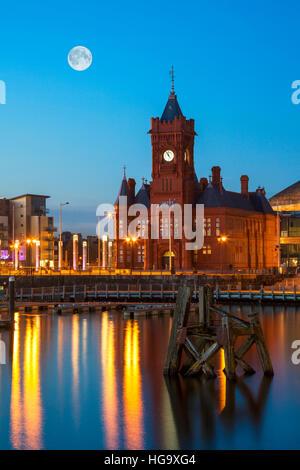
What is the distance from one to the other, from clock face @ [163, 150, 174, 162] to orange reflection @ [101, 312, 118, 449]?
59.0m

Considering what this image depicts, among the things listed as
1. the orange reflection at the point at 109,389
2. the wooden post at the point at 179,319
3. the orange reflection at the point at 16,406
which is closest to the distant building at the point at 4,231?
the orange reflection at the point at 109,389

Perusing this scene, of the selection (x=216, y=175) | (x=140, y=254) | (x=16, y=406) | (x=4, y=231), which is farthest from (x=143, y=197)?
A: (x=16, y=406)

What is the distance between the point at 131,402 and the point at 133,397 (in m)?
0.78

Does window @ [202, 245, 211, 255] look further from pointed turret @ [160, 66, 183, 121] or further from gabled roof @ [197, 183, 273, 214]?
pointed turret @ [160, 66, 183, 121]

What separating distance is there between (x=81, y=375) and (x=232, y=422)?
1116 centimetres

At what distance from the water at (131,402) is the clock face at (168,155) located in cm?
6522

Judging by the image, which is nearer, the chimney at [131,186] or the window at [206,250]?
the window at [206,250]

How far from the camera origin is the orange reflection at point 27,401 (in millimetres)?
22641

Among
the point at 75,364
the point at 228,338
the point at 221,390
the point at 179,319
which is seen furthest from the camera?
the point at 75,364

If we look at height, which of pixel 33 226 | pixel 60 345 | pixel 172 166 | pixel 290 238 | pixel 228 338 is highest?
pixel 172 166

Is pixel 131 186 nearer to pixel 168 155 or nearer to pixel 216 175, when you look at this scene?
pixel 168 155

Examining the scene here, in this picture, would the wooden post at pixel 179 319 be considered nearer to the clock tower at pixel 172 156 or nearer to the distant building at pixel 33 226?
the clock tower at pixel 172 156

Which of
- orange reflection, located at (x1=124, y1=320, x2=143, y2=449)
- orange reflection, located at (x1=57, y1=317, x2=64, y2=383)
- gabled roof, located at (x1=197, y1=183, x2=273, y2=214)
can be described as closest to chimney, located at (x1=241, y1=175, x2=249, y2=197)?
gabled roof, located at (x1=197, y1=183, x2=273, y2=214)

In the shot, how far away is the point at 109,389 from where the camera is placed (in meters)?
29.9
